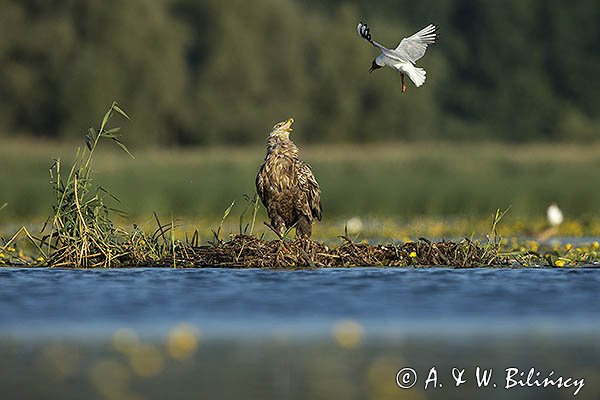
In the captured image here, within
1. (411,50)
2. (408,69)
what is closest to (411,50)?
(411,50)

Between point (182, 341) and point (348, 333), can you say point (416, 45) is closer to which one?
point (348, 333)

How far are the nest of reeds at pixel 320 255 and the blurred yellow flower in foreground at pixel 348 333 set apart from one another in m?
2.87

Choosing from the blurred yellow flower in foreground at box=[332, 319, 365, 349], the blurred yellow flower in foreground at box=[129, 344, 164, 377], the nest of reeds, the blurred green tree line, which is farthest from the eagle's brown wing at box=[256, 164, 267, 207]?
the blurred green tree line

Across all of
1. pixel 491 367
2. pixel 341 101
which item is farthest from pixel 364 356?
pixel 341 101

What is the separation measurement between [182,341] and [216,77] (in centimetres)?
4148

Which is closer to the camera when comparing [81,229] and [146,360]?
[146,360]

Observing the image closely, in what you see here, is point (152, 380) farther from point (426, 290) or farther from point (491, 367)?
point (426, 290)

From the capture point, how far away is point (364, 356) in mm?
7551

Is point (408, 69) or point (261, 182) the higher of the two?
point (408, 69)

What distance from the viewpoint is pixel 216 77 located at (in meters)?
49.1

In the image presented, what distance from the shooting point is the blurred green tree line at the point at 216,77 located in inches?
1686

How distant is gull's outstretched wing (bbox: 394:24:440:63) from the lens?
34.9ft

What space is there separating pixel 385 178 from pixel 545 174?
3.66 m

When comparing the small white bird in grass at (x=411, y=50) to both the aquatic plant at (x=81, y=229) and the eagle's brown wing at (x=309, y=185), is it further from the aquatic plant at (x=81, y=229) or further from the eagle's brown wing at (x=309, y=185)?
the aquatic plant at (x=81, y=229)
